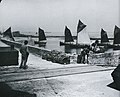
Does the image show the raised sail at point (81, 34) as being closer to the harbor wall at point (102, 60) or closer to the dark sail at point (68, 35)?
the dark sail at point (68, 35)

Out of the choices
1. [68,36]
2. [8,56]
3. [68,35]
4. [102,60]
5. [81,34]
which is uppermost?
[81,34]

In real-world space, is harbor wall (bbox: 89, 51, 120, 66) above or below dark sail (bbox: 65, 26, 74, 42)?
below

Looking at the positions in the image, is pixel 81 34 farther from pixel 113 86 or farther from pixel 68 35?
pixel 113 86

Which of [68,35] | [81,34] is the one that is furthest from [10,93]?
[68,35]

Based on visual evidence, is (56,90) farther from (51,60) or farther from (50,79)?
(51,60)

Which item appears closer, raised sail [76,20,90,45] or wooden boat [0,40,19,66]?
wooden boat [0,40,19,66]

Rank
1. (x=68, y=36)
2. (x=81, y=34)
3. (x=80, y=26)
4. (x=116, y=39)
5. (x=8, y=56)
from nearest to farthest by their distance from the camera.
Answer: (x=8, y=56) → (x=116, y=39) → (x=80, y=26) → (x=81, y=34) → (x=68, y=36)

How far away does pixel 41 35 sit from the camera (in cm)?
9600

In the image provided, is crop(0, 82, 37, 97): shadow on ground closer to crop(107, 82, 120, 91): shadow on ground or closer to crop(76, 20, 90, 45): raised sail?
crop(107, 82, 120, 91): shadow on ground

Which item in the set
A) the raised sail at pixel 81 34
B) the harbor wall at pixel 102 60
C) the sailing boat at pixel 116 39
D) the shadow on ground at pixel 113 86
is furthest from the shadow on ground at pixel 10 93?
the raised sail at pixel 81 34

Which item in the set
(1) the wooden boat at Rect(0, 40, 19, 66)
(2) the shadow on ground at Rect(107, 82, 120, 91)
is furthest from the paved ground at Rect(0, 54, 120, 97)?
(1) the wooden boat at Rect(0, 40, 19, 66)

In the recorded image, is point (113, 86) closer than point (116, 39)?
Yes

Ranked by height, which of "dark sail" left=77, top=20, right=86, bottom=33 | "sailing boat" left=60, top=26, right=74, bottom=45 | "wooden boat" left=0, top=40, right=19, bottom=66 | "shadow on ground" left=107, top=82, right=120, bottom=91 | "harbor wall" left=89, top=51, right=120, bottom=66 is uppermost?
"dark sail" left=77, top=20, right=86, bottom=33

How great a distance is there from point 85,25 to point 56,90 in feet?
220
